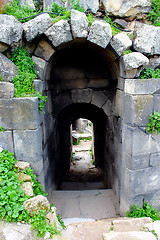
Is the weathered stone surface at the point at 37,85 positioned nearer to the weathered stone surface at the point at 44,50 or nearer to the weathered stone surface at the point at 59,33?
the weathered stone surface at the point at 44,50

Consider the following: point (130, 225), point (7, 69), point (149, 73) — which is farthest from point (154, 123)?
point (7, 69)

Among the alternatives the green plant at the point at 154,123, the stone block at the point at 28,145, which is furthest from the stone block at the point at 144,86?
the stone block at the point at 28,145

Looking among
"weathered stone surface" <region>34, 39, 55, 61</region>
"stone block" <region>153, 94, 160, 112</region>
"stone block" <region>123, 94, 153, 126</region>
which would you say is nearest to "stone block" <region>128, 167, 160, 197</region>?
"stone block" <region>123, 94, 153, 126</region>

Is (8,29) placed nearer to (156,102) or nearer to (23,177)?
(23,177)

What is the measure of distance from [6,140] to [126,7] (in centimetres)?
326

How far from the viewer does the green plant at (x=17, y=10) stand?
326cm

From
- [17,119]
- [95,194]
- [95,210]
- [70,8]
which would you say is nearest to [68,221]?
[95,210]

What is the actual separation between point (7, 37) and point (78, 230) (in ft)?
10.9

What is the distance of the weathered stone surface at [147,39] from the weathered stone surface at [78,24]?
3.03ft

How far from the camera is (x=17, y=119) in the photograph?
3174mm

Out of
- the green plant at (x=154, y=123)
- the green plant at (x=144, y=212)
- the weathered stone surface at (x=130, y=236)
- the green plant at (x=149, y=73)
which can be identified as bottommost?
the green plant at (x=144, y=212)

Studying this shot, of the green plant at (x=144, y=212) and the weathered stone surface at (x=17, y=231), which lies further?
the green plant at (x=144, y=212)

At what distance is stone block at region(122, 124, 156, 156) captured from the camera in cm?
351

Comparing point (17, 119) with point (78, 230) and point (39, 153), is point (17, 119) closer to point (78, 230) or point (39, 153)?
point (39, 153)
